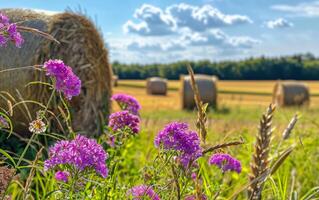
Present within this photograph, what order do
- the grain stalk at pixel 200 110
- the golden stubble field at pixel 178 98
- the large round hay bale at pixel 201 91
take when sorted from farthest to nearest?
the golden stubble field at pixel 178 98 < the large round hay bale at pixel 201 91 < the grain stalk at pixel 200 110

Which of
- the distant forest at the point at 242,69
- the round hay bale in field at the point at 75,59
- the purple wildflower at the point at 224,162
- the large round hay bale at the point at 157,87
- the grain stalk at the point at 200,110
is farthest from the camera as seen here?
the distant forest at the point at 242,69

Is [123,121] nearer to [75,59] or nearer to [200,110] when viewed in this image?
[200,110]

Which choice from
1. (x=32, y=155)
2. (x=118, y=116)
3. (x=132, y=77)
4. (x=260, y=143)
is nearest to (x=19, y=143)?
(x=32, y=155)

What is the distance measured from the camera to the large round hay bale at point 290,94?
81.7ft

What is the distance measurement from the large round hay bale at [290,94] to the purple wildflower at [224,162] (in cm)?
2245

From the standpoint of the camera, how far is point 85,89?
722cm

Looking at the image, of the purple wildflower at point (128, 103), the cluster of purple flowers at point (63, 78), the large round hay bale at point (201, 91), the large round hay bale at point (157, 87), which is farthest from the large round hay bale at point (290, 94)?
the cluster of purple flowers at point (63, 78)

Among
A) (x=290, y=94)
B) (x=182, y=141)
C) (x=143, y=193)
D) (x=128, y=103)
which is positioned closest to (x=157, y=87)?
(x=290, y=94)

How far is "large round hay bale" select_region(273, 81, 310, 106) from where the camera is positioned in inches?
980

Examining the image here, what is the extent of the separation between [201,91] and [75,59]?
56.5ft

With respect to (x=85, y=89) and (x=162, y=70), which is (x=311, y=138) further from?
(x=162, y=70)

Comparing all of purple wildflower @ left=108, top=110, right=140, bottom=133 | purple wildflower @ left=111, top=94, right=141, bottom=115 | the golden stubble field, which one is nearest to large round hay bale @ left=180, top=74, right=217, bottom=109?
the golden stubble field

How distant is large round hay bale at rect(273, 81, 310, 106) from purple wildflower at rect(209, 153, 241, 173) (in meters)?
22.5

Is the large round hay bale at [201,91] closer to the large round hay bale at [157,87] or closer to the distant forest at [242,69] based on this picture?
the large round hay bale at [157,87]
